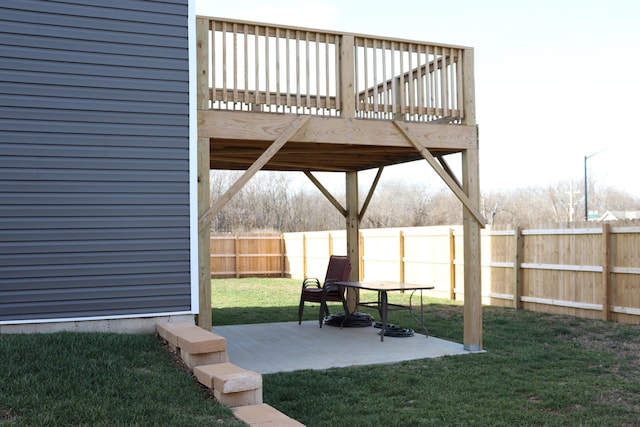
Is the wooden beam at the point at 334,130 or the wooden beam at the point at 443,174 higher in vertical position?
the wooden beam at the point at 334,130

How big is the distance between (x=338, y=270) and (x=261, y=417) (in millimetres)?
5490

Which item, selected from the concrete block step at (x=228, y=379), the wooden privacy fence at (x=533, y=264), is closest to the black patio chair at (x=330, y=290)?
the wooden privacy fence at (x=533, y=264)

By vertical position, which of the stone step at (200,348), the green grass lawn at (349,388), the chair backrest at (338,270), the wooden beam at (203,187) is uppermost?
the wooden beam at (203,187)

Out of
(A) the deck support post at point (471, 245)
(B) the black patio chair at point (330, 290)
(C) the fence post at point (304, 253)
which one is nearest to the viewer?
(A) the deck support post at point (471, 245)

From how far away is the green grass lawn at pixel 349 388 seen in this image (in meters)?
3.71

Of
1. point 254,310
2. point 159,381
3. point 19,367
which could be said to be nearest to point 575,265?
point 254,310

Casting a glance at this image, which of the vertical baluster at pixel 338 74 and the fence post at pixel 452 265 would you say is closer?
the vertical baluster at pixel 338 74

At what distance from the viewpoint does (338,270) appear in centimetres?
924

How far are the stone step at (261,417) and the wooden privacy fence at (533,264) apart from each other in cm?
686

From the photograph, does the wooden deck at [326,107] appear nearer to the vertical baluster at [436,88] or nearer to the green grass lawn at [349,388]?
the vertical baluster at [436,88]

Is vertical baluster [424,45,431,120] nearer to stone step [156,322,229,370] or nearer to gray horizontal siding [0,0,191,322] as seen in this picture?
gray horizontal siding [0,0,191,322]

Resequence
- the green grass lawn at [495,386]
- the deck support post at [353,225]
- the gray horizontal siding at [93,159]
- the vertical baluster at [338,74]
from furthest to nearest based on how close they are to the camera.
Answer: the deck support post at [353,225], the vertical baluster at [338,74], the gray horizontal siding at [93,159], the green grass lawn at [495,386]

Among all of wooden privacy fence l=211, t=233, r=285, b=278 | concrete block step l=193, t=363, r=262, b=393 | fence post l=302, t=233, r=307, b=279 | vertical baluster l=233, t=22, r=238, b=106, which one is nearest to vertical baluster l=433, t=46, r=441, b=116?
vertical baluster l=233, t=22, r=238, b=106

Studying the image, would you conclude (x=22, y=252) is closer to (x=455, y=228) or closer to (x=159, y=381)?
(x=159, y=381)
